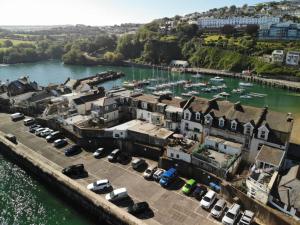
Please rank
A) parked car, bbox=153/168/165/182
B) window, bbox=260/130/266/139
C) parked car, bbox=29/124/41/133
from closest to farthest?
parked car, bbox=153/168/165/182
window, bbox=260/130/266/139
parked car, bbox=29/124/41/133

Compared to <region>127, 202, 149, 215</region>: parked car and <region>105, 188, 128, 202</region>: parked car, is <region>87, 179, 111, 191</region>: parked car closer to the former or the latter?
<region>105, 188, 128, 202</region>: parked car

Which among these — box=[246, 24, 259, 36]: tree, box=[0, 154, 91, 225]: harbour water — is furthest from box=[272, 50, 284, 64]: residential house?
box=[0, 154, 91, 225]: harbour water

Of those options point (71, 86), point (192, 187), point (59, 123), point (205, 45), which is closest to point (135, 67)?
point (205, 45)

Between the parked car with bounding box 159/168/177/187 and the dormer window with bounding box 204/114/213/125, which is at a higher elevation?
the dormer window with bounding box 204/114/213/125

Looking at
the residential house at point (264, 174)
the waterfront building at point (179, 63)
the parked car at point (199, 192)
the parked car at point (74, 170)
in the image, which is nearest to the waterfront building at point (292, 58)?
the waterfront building at point (179, 63)

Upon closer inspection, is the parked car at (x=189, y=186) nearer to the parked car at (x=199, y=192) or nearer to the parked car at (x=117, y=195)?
the parked car at (x=199, y=192)
